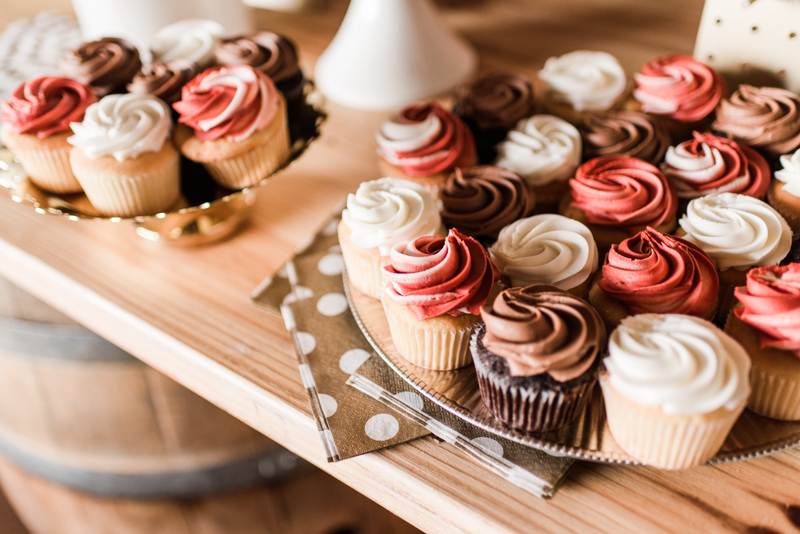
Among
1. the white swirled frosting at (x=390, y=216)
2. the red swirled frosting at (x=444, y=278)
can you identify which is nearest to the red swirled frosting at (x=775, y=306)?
the red swirled frosting at (x=444, y=278)

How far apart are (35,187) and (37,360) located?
0.34 meters

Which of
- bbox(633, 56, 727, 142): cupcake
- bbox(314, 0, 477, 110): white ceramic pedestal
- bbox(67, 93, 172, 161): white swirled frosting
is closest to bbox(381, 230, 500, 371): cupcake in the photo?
bbox(67, 93, 172, 161): white swirled frosting

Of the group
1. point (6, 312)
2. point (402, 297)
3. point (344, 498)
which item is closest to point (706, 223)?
point (402, 297)

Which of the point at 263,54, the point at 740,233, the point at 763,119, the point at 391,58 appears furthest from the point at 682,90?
the point at 263,54

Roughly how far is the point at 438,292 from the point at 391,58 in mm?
835

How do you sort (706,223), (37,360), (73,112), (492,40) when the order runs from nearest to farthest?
(706,223), (73,112), (37,360), (492,40)

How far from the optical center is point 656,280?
82cm

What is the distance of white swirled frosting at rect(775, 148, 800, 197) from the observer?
979mm

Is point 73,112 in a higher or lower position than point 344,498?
higher

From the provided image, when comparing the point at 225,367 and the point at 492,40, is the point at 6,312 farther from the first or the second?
the point at 492,40

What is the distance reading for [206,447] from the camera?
1.27 m

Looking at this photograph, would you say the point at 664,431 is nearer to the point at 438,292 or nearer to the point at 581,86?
the point at 438,292

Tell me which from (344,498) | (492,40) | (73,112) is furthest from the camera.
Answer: (492,40)

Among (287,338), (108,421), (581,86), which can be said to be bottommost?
(108,421)
